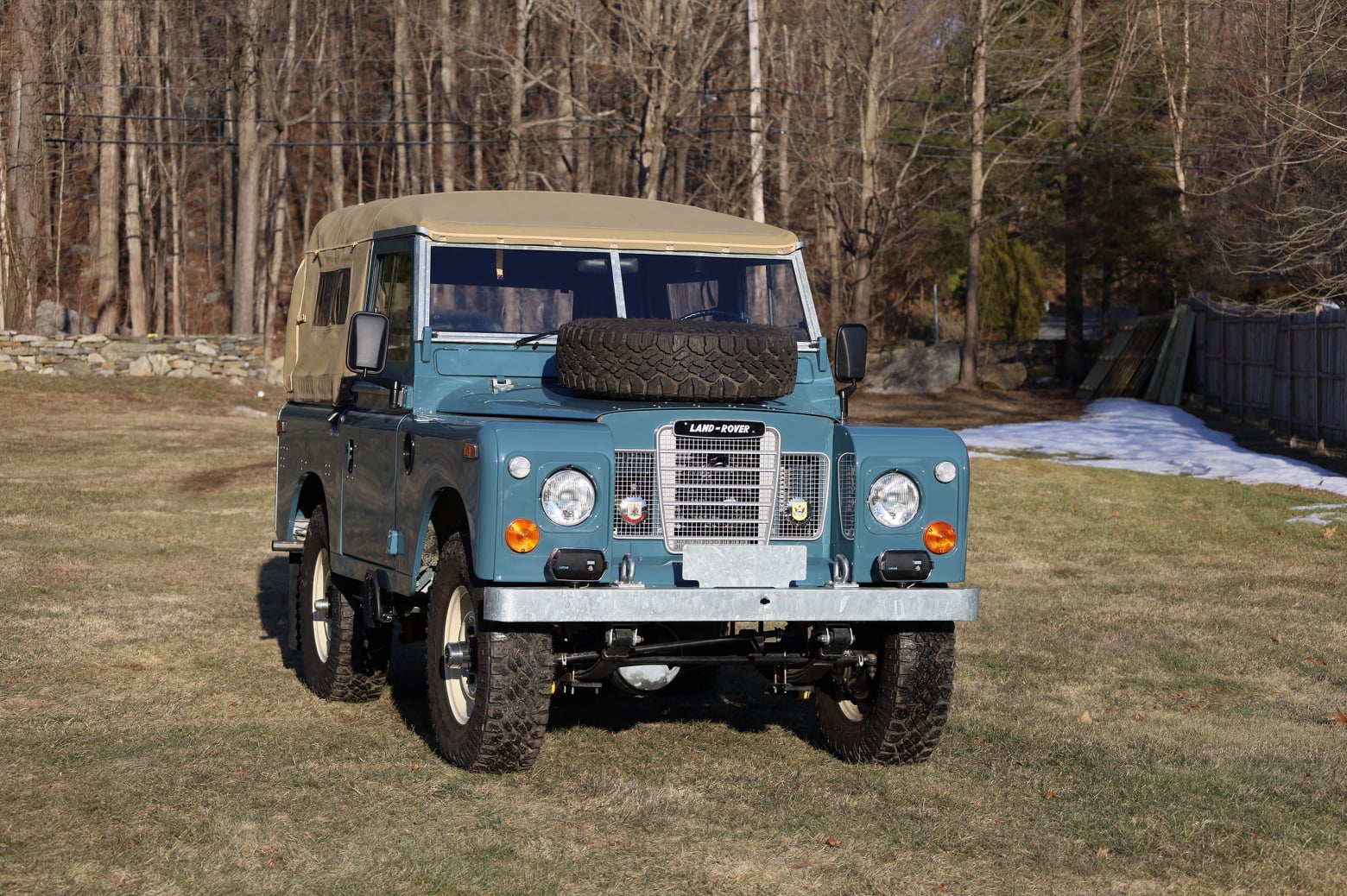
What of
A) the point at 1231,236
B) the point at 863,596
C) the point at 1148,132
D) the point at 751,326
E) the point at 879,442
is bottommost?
the point at 863,596

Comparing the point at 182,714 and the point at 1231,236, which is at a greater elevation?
the point at 1231,236

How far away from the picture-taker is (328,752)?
7.26 meters

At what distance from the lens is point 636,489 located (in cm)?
650

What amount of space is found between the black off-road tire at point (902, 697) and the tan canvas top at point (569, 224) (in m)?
2.22

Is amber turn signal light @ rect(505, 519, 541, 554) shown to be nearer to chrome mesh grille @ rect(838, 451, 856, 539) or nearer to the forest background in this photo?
chrome mesh grille @ rect(838, 451, 856, 539)

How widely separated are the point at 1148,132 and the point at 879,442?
40.6m

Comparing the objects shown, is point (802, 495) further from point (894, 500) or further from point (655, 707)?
point (655, 707)

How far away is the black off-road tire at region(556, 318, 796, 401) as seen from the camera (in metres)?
6.74

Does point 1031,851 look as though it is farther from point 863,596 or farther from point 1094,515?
point 1094,515

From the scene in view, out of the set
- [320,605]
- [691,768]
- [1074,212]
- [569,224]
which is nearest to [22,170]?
[1074,212]

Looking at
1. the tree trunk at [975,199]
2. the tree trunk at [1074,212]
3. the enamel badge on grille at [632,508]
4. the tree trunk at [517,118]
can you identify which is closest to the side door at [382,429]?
the enamel badge on grille at [632,508]

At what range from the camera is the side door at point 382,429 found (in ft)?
24.4

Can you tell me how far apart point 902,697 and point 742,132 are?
3532 cm

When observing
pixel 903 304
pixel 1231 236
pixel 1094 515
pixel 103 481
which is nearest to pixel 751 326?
pixel 1094 515
